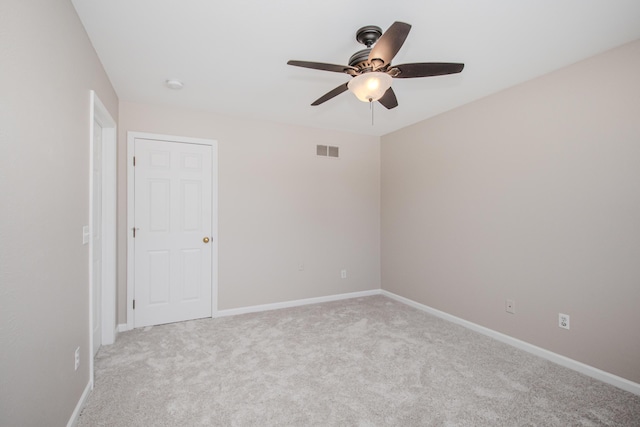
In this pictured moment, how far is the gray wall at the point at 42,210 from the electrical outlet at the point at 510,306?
3.52 meters

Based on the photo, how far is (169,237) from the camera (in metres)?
3.55

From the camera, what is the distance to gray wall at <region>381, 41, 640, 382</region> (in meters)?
2.23

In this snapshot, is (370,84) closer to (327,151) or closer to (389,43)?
(389,43)

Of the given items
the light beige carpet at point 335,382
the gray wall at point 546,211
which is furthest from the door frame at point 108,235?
the gray wall at point 546,211

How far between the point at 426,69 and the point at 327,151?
102 inches

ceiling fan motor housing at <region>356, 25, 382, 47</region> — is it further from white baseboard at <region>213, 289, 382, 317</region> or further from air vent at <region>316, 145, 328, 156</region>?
white baseboard at <region>213, 289, 382, 317</region>

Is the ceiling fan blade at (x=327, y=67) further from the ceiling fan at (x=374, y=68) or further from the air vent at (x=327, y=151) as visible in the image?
the air vent at (x=327, y=151)

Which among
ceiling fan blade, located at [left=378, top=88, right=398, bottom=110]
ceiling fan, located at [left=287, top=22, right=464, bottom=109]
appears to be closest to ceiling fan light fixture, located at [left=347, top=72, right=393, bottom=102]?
ceiling fan, located at [left=287, top=22, right=464, bottom=109]

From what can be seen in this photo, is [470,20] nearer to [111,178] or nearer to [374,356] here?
[374,356]


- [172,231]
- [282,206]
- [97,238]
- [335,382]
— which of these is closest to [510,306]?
[335,382]

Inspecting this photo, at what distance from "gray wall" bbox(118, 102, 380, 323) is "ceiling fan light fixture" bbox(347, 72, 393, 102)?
2.31 metres

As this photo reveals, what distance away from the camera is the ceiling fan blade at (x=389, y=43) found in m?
1.49

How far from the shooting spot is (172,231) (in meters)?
3.56

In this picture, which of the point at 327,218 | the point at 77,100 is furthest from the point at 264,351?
the point at 77,100
